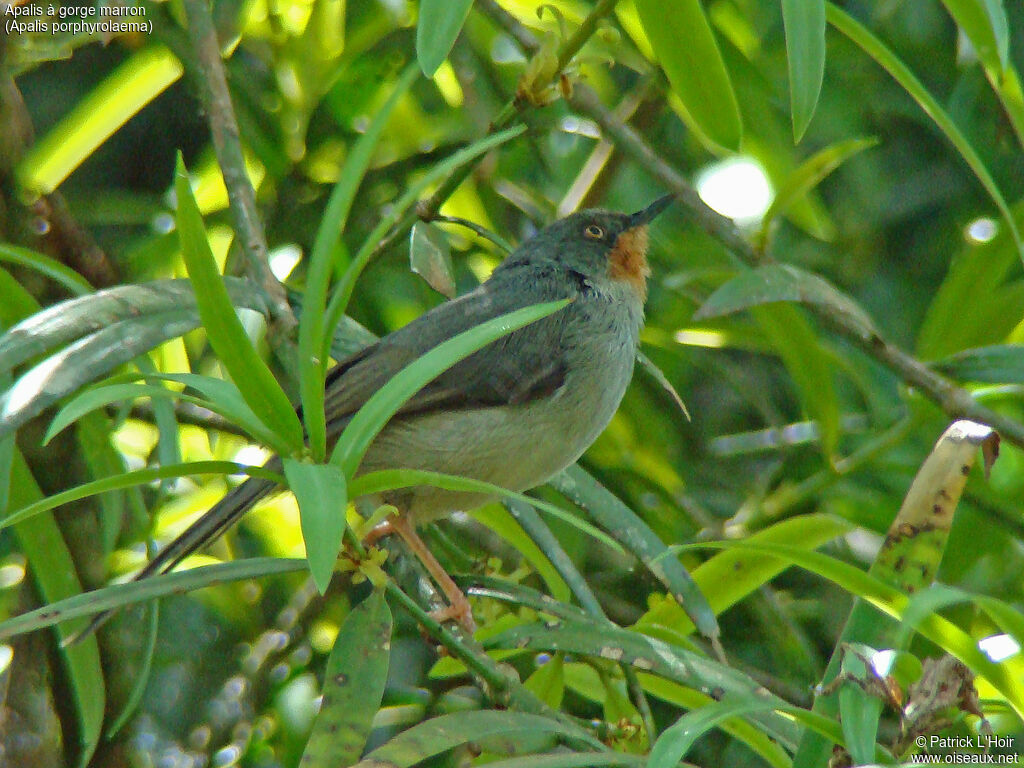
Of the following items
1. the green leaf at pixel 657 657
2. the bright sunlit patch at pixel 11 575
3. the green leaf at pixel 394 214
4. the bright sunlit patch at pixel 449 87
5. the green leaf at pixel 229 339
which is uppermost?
the bright sunlit patch at pixel 449 87

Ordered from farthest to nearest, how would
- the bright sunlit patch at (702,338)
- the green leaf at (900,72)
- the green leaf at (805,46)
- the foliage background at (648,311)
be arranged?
1. the bright sunlit patch at (702,338)
2. the foliage background at (648,311)
3. the green leaf at (900,72)
4. the green leaf at (805,46)

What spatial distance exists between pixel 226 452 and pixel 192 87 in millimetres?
1306

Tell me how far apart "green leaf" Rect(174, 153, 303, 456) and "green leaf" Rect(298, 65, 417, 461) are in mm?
45

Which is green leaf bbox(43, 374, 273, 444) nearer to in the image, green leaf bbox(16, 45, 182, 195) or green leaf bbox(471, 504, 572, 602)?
green leaf bbox(471, 504, 572, 602)

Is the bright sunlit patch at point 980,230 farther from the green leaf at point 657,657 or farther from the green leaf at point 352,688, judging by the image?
the green leaf at point 352,688

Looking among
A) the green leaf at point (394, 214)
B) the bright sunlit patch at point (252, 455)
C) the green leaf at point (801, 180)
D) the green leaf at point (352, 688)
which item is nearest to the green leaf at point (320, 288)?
the green leaf at point (394, 214)

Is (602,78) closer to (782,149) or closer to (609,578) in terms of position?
(782,149)

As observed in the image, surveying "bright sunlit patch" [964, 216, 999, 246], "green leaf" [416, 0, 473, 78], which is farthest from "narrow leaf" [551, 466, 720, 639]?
"bright sunlit patch" [964, 216, 999, 246]

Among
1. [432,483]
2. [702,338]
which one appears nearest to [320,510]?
[432,483]

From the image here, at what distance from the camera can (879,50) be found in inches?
110

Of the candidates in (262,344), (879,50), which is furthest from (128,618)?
(879,50)

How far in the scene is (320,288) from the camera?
1.97 meters

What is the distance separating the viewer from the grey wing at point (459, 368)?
3.44 metres

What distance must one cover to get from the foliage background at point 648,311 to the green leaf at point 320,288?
1.04m
